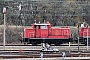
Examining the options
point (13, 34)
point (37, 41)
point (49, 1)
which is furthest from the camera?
point (49, 1)

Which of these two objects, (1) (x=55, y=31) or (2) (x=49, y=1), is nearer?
(1) (x=55, y=31)

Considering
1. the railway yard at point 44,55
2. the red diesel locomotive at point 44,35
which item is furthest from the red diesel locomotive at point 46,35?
the railway yard at point 44,55

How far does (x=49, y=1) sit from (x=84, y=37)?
620 inches

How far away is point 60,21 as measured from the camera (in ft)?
125

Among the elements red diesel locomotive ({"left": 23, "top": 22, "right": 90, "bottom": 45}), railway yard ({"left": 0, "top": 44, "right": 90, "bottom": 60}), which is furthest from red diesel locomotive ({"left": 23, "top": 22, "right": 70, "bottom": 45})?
railway yard ({"left": 0, "top": 44, "right": 90, "bottom": 60})

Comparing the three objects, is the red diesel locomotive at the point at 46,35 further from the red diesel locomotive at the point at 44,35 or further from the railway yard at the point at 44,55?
the railway yard at the point at 44,55

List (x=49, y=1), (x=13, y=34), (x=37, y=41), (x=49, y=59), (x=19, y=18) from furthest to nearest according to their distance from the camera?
(x=49, y=1) < (x=19, y=18) < (x=13, y=34) < (x=37, y=41) < (x=49, y=59)

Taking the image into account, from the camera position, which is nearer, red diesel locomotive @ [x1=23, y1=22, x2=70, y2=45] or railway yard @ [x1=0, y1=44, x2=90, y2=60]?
railway yard @ [x1=0, y1=44, x2=90, y2=60]

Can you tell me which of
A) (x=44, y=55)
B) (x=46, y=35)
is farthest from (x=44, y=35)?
(x=44, y=55)

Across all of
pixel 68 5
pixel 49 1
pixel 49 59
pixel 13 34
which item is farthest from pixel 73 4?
pixel 49 59

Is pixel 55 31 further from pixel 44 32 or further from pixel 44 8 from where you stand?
pixel 44 8

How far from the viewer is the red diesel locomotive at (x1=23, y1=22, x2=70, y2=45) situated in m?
24.4

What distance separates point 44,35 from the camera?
81.3 ft

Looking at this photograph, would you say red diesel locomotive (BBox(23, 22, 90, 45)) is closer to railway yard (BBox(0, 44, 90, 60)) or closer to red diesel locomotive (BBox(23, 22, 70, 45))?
red diesel locomotive (BBox(23, 22, 70, 45))
